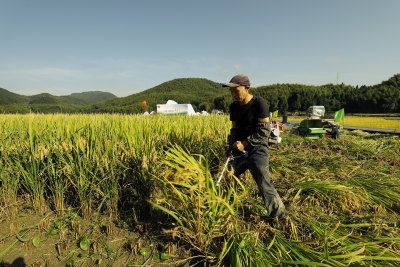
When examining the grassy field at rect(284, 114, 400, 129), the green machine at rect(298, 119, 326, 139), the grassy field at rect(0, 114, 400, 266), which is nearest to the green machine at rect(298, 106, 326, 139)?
the green machine at rect(298, 119, 326, 139)

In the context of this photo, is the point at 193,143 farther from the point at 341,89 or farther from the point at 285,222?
the point at 341,89

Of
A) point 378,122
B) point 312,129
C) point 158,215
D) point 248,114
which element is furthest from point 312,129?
→ point 378,122

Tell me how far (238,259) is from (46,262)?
1853mm

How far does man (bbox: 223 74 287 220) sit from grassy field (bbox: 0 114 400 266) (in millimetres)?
287

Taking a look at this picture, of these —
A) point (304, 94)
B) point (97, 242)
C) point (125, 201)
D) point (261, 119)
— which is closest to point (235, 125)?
point (261, 119)

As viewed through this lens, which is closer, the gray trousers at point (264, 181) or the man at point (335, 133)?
the gray trousers at point (264, 181)

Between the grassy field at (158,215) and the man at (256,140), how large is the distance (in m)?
0.29

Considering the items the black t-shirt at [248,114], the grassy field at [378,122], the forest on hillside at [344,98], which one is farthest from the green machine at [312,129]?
the forest on hillside at [344,98]

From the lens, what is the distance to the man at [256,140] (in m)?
2.21

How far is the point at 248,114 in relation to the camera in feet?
7.78

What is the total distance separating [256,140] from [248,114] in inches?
14.7

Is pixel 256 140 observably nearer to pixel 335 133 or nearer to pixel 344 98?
pixel 335 133

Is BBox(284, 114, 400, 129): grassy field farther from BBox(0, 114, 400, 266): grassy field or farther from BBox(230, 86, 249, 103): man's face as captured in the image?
BBox(230, 86, 249, 103): man's face

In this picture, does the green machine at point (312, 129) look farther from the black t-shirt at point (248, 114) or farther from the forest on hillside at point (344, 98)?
the forest on hillside at point (344, 98)
